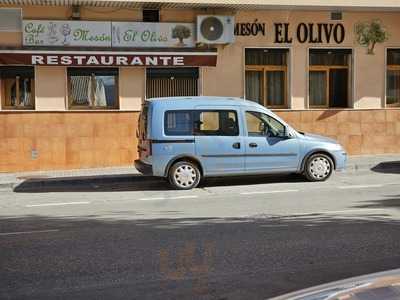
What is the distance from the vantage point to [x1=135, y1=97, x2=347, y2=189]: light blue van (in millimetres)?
13234

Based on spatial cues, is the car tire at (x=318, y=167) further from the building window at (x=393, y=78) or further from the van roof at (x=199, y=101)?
the building window at (x=393, y=78)

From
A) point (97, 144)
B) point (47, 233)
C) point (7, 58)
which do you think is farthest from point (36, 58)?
point (47, 233)

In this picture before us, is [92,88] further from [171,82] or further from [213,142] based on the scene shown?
[213,142]

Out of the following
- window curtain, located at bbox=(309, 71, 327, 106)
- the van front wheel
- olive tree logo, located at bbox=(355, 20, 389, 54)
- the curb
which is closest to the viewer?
the van front wheel

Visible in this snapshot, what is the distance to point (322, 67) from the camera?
18.9 metres

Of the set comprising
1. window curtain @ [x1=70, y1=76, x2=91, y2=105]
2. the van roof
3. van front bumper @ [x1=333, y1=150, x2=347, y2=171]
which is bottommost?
van front bumper @ [x1=333, y1=150, x2=347, y2=171]

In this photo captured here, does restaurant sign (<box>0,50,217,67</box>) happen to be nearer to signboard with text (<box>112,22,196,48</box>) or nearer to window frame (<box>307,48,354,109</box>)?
signboard with text (<box>112,22,196,48</box>)

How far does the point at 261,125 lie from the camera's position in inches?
539

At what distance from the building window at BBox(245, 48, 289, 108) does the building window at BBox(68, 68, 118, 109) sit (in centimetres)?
375

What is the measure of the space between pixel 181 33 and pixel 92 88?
2.78m

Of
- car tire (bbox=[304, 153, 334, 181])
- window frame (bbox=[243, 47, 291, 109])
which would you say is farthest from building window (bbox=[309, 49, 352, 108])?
car tire (bbox=[304, 153, 334, 181])

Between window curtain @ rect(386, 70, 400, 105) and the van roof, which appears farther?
window curtain @ rect(386, 70, 400, 105)

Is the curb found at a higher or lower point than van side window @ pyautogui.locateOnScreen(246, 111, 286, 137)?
lower

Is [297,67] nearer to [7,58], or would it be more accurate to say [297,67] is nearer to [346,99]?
[346,99]
